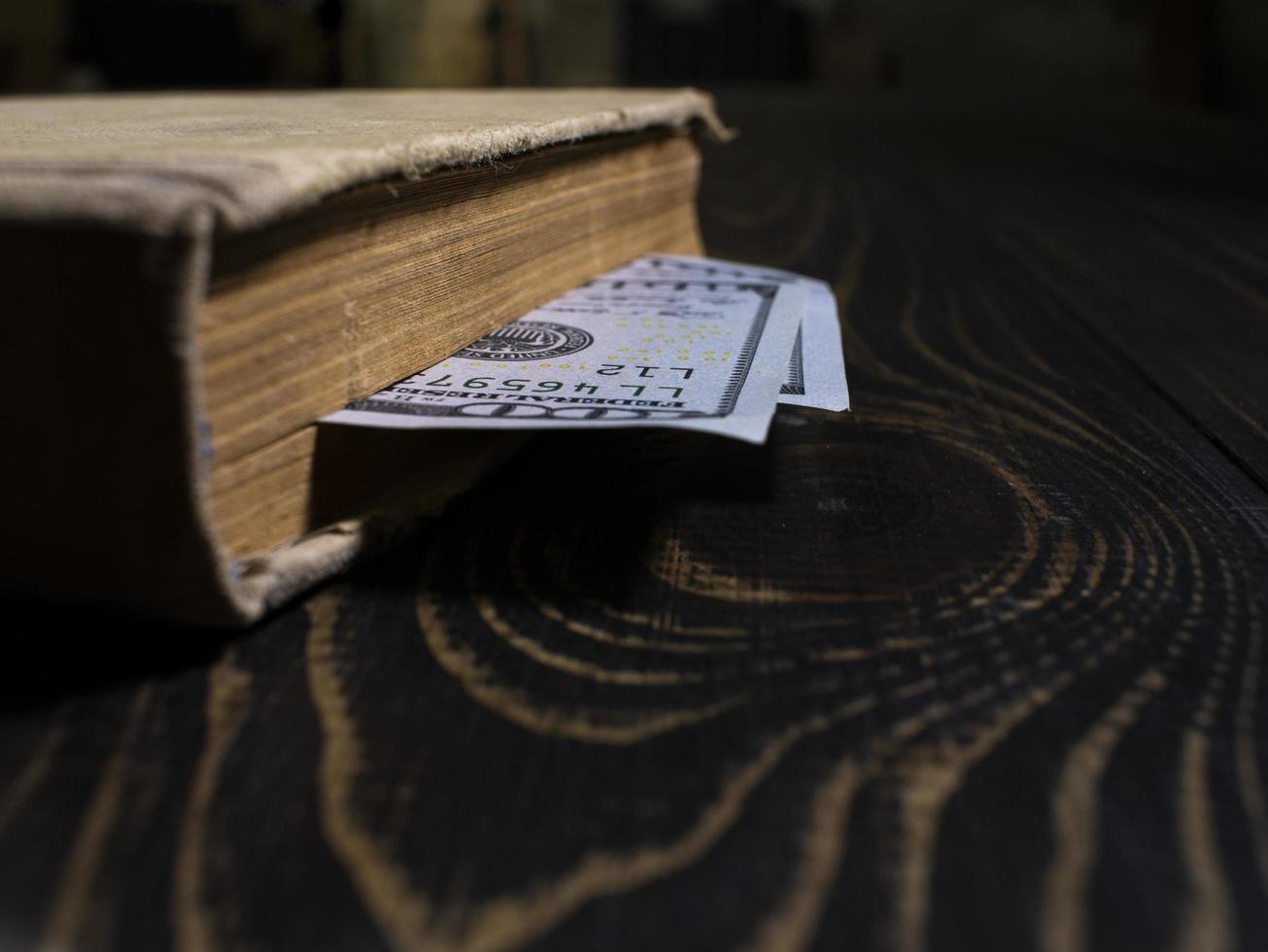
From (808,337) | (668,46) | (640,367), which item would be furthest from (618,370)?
(668,46)

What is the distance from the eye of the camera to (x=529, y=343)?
51cm

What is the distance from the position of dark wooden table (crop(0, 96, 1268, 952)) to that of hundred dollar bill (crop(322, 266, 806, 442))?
0.14 feet

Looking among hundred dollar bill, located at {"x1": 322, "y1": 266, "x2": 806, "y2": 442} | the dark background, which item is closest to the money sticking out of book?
hundred dollar bill, located at {"x1": 322, "y1": 266, "x2": 806, "y2": 442}

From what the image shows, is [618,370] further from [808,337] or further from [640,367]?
[808,337]

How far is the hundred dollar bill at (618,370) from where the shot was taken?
1.23ft

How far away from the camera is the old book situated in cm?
28

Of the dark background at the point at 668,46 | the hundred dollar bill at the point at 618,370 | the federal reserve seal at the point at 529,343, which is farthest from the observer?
the dark background at the point at 668,46

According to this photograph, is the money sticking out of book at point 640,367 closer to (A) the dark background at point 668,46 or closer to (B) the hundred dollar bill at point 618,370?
(B) the hundred dollar bill at point 618,370

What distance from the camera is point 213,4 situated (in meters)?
3.73

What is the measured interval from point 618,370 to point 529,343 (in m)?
0.07

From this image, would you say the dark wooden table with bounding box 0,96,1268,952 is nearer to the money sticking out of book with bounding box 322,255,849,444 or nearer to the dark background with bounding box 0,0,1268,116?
the money sticking out of book with bounding box 322,255,849,444

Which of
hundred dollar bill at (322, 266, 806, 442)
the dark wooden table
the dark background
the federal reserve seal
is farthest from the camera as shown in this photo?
the dark background

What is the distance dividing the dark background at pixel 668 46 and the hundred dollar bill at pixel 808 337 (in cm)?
119

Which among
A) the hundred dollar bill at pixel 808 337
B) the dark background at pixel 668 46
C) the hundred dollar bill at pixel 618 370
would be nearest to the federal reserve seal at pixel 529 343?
the hundred dollar bill at pixel 618 370
